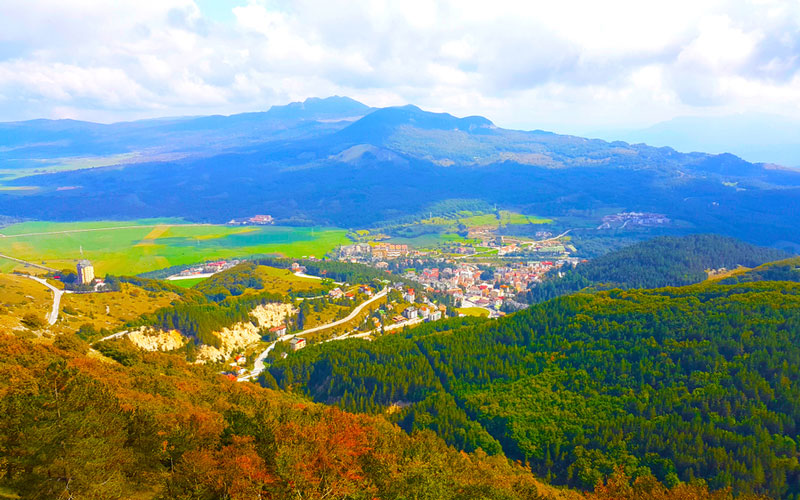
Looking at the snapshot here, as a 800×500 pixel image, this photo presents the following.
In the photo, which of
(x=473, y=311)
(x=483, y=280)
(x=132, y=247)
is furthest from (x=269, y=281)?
(x=132, y=247)

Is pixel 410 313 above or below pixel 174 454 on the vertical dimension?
below

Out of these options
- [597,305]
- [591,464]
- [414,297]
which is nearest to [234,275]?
[414,297]

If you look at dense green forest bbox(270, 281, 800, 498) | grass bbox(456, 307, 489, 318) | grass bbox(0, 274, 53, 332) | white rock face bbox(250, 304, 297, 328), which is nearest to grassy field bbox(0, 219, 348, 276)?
grass bbox(0, 274, 53, 332)

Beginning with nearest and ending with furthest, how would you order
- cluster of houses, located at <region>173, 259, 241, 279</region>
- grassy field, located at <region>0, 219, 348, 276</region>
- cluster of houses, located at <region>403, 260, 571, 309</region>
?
cluster of houses, located at <region>403, 260, 571, 309</region> < cluster of houses, located at <region>173, 259, 241, 279</region> < grassy field, located at <region>0, 219, 348, 276</region>

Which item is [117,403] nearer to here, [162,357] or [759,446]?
[162,357]

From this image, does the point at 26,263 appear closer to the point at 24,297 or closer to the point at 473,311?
the point at 24,297

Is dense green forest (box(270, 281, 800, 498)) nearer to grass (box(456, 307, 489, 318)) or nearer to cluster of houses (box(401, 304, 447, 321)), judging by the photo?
cluster of houses (box(401, 304, 447, 321))
